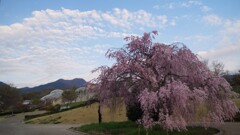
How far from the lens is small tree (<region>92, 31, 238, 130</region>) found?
15180 millimetres

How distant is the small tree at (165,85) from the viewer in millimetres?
15180

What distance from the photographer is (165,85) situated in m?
15.9

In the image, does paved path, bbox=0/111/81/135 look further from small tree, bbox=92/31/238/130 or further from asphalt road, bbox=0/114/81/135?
small tree, bbox=92/31/238/130

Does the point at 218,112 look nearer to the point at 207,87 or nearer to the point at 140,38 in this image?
the point at 207,87

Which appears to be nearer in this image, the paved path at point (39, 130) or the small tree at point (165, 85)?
the small tree at point (165, 85)

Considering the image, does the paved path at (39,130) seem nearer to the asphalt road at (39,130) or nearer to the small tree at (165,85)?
the asphalt road at (39,130)

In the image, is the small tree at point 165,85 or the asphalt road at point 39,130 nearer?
the small tree at point 165,85

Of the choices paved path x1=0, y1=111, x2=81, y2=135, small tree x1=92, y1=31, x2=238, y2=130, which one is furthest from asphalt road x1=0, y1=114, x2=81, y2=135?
small tree x1=92, y1=31, x2=238, y2=130

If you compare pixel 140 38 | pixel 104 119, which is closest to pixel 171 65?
pixel 140 38

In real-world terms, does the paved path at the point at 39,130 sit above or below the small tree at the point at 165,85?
below

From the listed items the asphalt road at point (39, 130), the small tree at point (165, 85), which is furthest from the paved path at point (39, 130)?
the small tree at point (165, 85)

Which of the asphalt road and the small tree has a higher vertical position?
the small tree

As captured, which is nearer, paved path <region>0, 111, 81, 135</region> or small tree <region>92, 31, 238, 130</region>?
small tree <region>92, 31, 238, 130</region>

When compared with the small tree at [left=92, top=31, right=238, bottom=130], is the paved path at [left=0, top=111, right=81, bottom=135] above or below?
below
